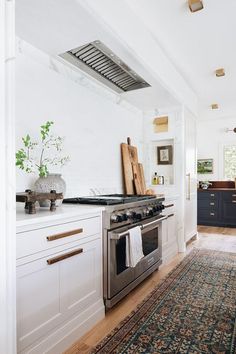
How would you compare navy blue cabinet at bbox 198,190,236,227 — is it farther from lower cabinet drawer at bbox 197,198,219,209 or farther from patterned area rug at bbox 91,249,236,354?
patterned area rug at bbox 91,249,236,354

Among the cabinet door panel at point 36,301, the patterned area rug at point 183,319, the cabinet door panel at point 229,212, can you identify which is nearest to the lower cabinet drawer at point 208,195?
the cabinet door panel at point 229,212

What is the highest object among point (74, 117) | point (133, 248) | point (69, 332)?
point (74, 117)

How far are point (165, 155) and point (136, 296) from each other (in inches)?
95.3

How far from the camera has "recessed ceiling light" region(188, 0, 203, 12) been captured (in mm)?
2063

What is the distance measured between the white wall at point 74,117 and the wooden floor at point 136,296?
1167mm

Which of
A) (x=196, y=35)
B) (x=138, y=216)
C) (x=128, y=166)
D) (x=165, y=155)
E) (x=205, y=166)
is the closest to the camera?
(x=138, y=216)

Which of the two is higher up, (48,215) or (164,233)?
(48,215)

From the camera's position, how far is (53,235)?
4.91ft

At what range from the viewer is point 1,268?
112cm

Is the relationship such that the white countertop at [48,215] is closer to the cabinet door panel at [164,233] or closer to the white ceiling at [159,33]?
the white ceiling at [159,33]

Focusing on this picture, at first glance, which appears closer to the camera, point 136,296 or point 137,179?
point 136,296

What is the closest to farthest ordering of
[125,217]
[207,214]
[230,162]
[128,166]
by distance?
[125,217]
[128,166]
[207,214]
[230,162]

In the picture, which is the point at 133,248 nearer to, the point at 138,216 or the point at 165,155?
the point at 138,216

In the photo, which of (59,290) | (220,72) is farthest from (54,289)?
(220,72)
